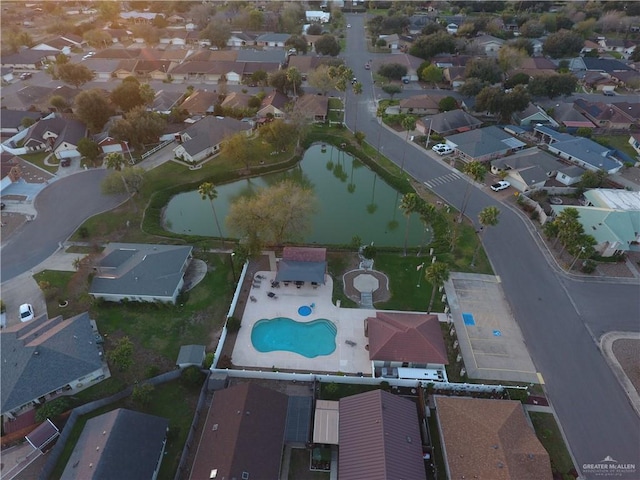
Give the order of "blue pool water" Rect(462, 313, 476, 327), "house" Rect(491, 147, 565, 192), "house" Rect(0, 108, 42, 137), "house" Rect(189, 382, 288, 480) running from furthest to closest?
"house" Rect(0, 108, 42, 137)
"house" Rect(491, 147, 565, 192)
"blue pool water" Rect(462, 313, 476, 327)
"house" Rect(189, 382, 288, 480)

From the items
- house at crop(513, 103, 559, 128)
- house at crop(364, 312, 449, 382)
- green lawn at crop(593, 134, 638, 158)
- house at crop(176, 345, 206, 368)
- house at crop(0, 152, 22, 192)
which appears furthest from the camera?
house at crop(513, 103, 559, 128)

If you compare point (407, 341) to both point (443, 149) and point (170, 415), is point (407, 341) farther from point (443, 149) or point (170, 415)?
point (443, 149)

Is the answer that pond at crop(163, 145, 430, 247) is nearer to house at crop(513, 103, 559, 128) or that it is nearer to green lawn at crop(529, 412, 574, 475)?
green lawn at crop(529, 412, 574, 475)

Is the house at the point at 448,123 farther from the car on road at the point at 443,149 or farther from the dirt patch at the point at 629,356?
the dirt patch at the point at 629,356

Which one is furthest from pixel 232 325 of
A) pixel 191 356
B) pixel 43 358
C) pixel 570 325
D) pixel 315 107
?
pixel 315 107

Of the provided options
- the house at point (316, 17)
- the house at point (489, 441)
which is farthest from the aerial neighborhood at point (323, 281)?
the house at point (316, 17)

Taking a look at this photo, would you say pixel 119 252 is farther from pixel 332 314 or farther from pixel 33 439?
pixel 332 314

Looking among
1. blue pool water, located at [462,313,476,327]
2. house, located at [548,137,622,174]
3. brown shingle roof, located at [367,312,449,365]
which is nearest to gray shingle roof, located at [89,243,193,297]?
brown shingle roof, located at [367,312,449,365]
